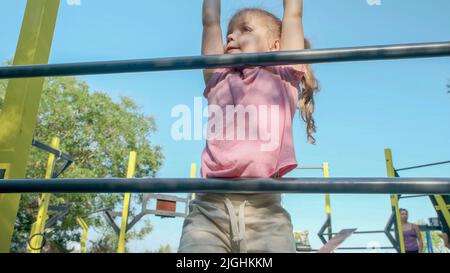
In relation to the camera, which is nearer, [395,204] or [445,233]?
[445,233]

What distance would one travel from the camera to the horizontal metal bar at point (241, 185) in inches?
29.6

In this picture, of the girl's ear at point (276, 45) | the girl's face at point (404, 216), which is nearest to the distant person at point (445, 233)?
the girl's face at point (404, 216)

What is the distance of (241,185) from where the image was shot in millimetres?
780

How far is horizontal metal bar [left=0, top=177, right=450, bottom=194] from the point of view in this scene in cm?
75

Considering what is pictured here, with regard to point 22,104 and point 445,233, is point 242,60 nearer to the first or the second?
point 22,104

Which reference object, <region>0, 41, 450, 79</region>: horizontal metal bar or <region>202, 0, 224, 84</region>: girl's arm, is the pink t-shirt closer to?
<region>202, 0, 224, 84</region>: girl's arm

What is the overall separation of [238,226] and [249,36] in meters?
0.71

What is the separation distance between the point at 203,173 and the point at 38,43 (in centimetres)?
86

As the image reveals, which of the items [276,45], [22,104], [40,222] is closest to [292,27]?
[276,45]

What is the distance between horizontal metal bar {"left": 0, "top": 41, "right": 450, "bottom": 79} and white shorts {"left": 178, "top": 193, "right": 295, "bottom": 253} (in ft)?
1.26
